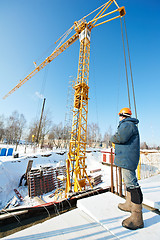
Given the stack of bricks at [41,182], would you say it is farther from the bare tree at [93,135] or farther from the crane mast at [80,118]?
→ the bare tree at [93,135]

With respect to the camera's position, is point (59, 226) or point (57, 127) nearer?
point (59, 226)

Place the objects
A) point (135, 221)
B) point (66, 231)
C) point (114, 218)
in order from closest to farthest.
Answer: point (66, 231), point (135, 221), point (114, 218)

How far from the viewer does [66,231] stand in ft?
4.34

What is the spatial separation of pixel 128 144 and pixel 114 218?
1.17m

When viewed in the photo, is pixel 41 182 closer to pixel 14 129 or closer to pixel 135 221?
pixel 135 221

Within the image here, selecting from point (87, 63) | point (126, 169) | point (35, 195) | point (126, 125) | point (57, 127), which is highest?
point (87, 63)

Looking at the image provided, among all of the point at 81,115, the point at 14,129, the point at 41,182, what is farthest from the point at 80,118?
the point at 14,129

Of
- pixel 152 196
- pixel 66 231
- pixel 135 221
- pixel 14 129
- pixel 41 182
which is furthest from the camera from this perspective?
pixel 14 129

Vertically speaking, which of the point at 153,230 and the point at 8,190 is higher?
the point at 153,230

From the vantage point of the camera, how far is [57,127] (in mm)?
41375

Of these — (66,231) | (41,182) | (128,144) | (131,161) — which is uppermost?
(128,144)

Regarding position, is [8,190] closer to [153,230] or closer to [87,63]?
[153,230]

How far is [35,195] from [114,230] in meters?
8.10

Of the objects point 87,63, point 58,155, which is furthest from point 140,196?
point 58,155
